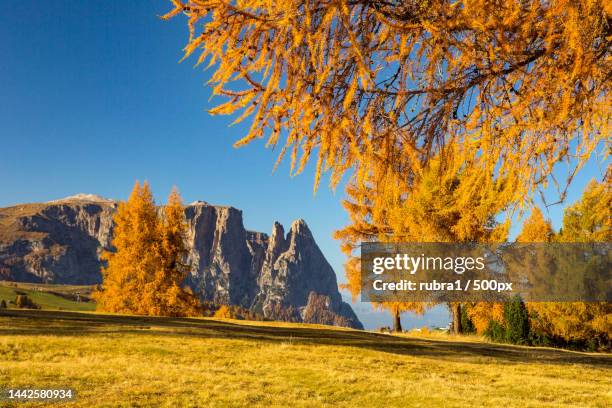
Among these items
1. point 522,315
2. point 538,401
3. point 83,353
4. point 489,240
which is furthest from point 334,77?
point 522,315

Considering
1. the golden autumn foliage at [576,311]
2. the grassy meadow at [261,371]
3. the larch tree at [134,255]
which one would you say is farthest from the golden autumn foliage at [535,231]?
the larch tree at [134,255]

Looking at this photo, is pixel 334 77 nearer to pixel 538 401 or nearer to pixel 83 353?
pixel 538 401

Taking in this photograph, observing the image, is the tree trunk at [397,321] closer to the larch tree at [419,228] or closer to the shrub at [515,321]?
the larch tree at [419,228]

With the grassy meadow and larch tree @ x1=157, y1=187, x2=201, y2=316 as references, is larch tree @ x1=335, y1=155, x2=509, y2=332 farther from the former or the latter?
larch tree @ x1=157, y1=187, x2=201, y2=316

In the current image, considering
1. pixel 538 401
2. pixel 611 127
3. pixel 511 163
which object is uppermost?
pixel 611 127

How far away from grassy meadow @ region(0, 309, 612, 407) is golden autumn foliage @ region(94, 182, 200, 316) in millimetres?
12679

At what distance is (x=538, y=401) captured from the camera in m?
8.75

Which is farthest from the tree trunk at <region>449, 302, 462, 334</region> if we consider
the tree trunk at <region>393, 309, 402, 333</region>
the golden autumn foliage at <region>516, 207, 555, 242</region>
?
the golden autumn foliage at <region>516, 207, 555, 242</region>

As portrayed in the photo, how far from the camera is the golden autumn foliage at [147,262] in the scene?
29016mm

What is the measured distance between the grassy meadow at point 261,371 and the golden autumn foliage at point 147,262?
41.6 feet

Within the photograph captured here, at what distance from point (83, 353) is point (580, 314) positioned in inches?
1000

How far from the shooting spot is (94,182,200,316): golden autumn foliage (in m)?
29.0

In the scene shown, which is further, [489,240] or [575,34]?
[489,240]

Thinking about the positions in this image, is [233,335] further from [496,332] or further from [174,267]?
[496,332]
